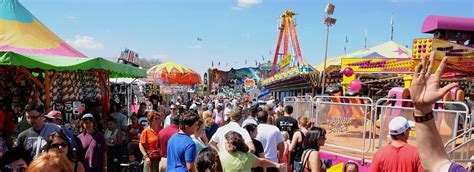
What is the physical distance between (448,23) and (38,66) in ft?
31.9

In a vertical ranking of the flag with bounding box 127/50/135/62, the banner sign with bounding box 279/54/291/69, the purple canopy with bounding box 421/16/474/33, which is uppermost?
the banner sign with bounding box 279/54/291/69

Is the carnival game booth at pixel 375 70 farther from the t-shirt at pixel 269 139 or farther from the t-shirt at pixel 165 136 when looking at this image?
the t-shirt at pixel 165 136

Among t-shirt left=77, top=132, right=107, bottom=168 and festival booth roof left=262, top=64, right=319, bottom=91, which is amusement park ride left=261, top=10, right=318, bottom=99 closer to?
festival booth roof left=262, top=64, right=319, bottom=91

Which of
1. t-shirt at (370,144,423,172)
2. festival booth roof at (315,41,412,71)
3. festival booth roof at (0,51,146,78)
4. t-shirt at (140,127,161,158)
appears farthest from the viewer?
festival booth roof at (315,41,412,71)

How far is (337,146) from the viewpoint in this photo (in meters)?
7.94

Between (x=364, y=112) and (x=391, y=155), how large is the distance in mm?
3674

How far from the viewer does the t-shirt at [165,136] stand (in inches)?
232

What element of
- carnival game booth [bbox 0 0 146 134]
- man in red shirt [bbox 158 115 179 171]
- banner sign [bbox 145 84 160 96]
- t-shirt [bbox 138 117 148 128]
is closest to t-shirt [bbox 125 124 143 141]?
t-shirt [bbox 138 117 148 128]

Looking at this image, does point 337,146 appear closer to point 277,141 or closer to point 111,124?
point 277,141

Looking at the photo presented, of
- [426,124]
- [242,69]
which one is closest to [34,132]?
[426,124]

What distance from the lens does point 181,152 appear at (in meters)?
4.33

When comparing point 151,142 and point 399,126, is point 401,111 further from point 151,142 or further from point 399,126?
point 151,142

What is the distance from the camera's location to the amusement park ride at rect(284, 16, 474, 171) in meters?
6.21

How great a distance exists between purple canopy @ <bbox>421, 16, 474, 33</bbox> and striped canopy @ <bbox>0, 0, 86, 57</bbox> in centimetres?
A: 903
